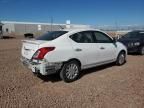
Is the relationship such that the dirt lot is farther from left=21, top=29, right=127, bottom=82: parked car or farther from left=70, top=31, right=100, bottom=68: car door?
left=70, top=31, right=100, bottom=68: car door

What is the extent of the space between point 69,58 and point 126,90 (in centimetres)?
189

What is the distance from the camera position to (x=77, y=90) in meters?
5.55

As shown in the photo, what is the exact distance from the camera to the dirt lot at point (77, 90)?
15.4ft

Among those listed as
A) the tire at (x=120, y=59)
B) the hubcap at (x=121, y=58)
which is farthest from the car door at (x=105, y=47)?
the hubcap at (x=121, y=58)

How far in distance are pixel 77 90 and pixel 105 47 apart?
2519 millimetres

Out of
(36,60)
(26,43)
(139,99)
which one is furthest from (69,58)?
(139,99)

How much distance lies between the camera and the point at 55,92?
5438 mm

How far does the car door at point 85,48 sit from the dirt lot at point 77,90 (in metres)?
0.58

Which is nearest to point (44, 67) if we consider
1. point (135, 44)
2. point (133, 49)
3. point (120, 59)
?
point (120, 59)

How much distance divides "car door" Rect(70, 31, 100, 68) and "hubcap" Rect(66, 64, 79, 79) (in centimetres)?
34

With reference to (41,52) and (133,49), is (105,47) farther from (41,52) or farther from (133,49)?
(133,49)

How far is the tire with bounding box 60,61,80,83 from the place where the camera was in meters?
6.08

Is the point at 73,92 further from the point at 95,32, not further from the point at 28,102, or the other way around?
the point at 95,32

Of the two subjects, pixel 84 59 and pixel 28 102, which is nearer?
pixel 28 102
